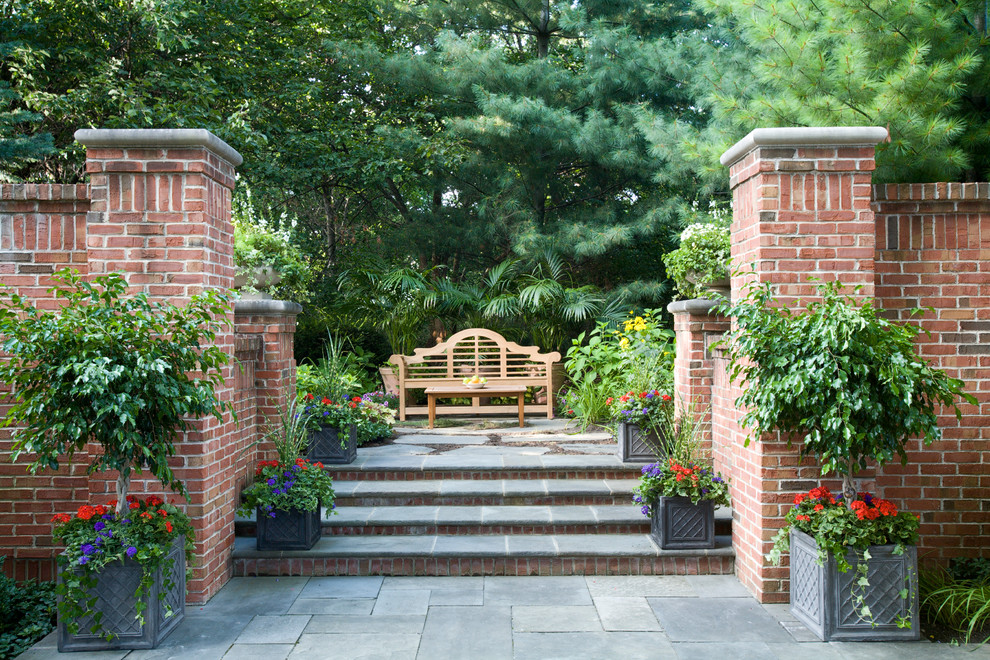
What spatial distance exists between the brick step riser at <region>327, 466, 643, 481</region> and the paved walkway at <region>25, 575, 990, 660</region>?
1183 mm

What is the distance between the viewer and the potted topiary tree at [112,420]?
10.6 ft

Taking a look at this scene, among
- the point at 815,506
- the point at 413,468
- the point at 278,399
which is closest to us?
the point at 815,506

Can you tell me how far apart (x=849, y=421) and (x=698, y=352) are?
73.1 inches

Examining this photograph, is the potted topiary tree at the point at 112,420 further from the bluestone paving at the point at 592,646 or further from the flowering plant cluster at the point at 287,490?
the bluestone paving at the point at 592,646

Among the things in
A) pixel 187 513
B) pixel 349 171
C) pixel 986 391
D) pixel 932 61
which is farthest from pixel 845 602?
pixel 349 171

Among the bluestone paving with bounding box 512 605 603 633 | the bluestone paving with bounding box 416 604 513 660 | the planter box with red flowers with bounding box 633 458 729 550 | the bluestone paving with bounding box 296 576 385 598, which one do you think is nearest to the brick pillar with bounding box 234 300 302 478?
the bluestone paving with bounding box 296 576 385 598

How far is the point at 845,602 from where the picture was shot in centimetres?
351

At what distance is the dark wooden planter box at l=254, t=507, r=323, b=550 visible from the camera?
4469 mm

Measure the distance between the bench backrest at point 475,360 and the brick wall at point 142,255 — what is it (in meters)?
4.01

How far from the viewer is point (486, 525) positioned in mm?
4828

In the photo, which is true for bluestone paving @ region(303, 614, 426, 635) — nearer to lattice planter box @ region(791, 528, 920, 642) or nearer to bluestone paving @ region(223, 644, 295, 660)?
bluestone paving @ region(223, 644, 295, 660)

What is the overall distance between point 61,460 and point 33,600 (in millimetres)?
757

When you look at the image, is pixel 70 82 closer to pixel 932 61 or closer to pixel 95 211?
pixel 95 211

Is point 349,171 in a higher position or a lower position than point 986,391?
higher
